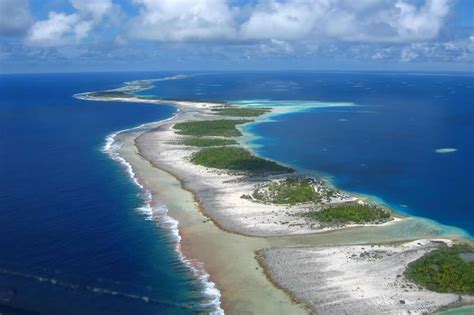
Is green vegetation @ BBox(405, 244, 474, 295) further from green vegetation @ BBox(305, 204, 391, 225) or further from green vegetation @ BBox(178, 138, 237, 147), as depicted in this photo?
green vegetation @ BBox(178, 138, 237, 147)

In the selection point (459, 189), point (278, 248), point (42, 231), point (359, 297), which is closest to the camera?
point (359, 297)

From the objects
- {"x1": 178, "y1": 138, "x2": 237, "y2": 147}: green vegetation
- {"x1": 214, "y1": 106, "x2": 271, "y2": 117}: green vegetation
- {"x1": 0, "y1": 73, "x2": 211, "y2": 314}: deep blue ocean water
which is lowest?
{"x1": 0, "y1": 73, "x2": 211, "y2": 314}: deep blue ocean water

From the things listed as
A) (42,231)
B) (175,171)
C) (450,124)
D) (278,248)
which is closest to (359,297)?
(278,248)

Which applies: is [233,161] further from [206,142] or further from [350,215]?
[350,215]

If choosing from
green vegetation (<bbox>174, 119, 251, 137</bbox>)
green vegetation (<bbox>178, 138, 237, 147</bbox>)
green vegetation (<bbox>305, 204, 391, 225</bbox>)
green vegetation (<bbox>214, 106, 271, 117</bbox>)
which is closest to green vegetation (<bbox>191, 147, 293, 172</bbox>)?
green vegetation (<bbox>178, 138, 237, 147</bbox>)

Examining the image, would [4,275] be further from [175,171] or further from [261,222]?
[175,171]

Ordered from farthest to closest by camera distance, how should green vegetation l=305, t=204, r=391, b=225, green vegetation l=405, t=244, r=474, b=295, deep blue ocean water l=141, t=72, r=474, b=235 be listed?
1. deep blue ocean water l=141, t=72, r=474, b=235
2. green vegetation l=305, t=204, r=391, b=225
3. green vegetation l=405, t=244, r=474, b=295
